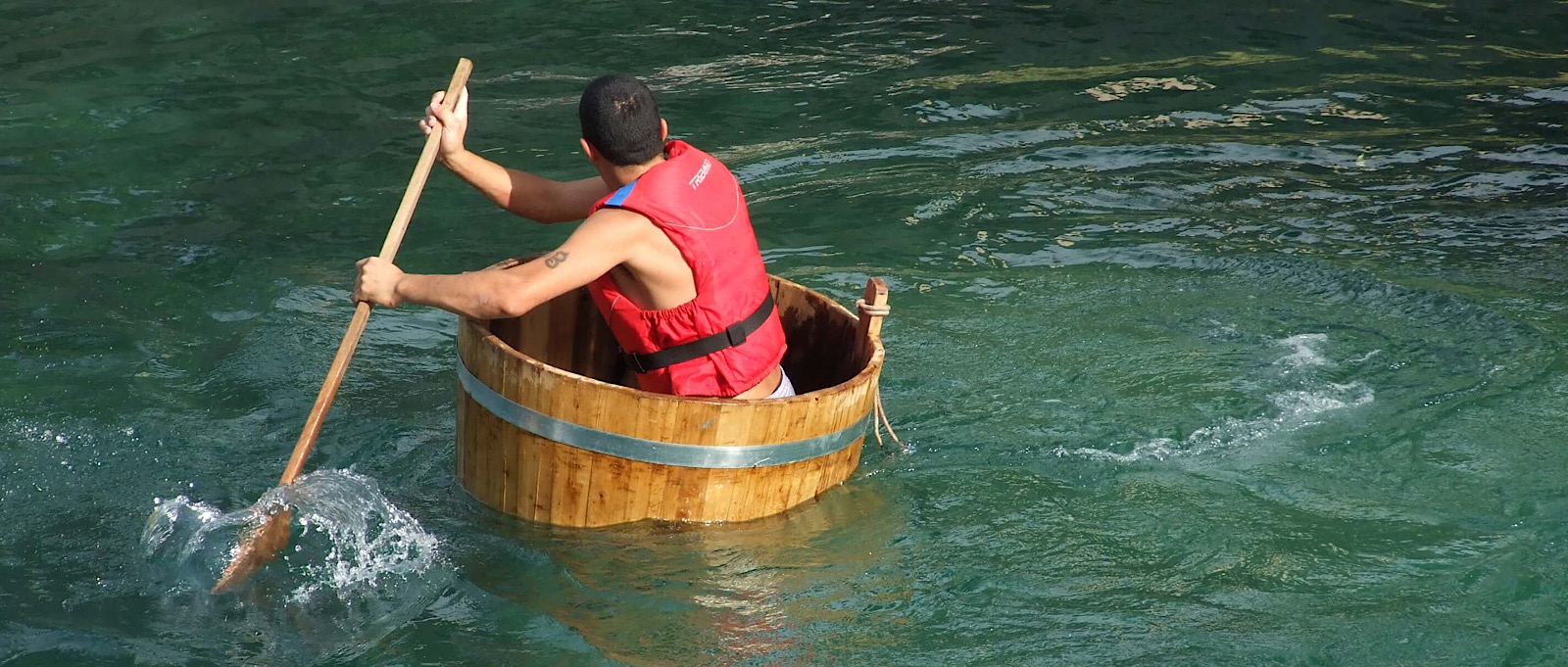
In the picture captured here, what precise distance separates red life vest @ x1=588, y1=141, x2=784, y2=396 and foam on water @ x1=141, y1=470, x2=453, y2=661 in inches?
36.9

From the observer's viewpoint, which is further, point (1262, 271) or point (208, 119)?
point (208, 119)

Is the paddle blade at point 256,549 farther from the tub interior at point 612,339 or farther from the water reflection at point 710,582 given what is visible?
the tub interior at point 612,339

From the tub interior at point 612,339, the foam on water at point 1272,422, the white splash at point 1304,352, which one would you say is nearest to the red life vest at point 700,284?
the tub interior at point 612,339

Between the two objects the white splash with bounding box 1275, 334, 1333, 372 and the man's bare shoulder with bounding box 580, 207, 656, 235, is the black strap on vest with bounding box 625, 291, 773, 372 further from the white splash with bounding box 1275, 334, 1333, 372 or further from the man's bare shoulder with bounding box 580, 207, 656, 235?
the white splash with bounding box 1275, 334, 1333, 372

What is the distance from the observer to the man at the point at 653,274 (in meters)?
4.22

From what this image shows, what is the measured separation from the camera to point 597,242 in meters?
4.21

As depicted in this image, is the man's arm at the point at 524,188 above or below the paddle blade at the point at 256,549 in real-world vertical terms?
above

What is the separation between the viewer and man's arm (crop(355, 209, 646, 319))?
4.15 metres

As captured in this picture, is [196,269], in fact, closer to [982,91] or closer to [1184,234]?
[1184,234]

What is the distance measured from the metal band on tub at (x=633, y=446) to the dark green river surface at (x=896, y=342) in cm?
28

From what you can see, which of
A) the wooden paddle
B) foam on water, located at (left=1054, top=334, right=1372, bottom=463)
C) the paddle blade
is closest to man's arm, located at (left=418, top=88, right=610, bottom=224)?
the wooden paddle

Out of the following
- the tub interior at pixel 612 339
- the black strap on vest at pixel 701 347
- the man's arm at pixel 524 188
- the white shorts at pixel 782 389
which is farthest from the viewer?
the tub interior at pixel 612 339

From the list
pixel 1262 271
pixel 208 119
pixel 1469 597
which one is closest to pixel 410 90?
pixel 208 119

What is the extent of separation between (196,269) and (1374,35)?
9872mm
